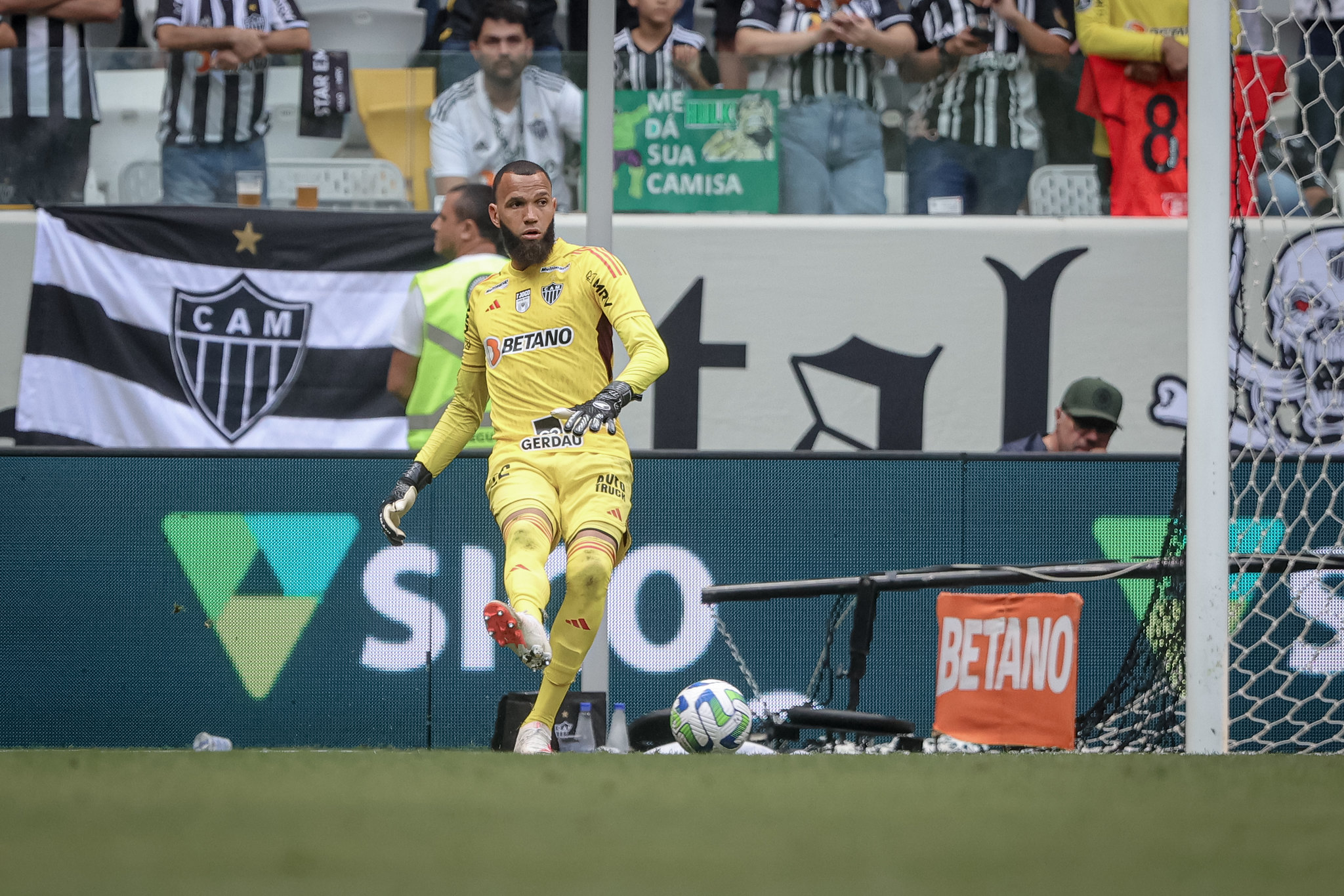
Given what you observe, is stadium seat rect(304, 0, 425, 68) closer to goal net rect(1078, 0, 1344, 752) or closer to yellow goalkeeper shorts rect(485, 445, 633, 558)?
yellow goalkeeper shorts rect(485, 445, 633, 558)

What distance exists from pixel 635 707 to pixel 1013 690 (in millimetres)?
1711

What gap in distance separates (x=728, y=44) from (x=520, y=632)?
15.7 feet

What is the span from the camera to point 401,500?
5.92m

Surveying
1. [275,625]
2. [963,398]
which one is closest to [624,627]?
[275,625]

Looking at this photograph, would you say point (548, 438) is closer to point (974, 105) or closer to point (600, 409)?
point (600, 409)

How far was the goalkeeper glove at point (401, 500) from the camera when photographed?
5824 millimetres

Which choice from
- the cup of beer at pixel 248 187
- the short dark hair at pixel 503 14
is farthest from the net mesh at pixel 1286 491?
the cup of beer at pixel 248 187

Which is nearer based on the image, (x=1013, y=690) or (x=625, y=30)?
Result: (x=1013, y=690)

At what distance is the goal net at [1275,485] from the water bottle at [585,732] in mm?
2124

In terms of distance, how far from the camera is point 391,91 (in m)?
8.45

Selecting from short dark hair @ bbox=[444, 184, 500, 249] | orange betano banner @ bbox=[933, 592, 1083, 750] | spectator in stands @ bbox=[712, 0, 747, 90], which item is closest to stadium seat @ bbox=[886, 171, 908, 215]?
spectator in stands @ bbox=[712, 0, 747, 90]

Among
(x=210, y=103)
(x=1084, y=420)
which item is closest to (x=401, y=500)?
(x=210, y=103)

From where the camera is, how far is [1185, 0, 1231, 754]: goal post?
545 cm

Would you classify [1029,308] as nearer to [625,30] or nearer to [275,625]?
[625,30]
